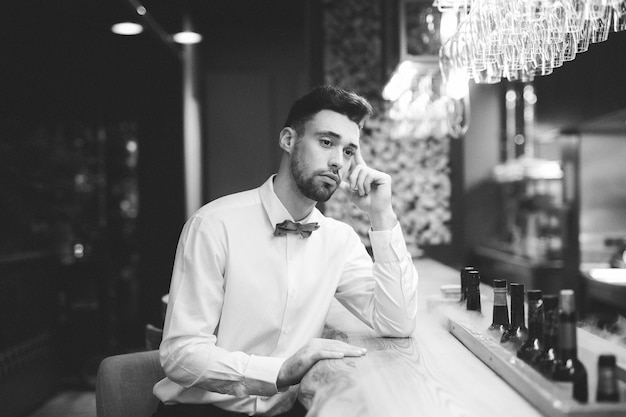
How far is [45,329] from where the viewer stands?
507 centimetres

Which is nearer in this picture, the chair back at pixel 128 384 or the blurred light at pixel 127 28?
the chair back at pixel 128 384

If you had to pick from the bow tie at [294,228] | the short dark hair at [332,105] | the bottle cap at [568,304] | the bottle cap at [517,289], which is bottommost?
the bottle cap at [517,289]

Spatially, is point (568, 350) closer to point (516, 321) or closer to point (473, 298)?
point (516, 321)

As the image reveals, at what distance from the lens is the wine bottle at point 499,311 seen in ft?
6.10

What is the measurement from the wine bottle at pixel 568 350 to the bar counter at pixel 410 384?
0.10 metres

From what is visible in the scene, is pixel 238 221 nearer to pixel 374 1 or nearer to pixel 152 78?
pixel 374 1

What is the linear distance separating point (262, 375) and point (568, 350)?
31.7 inches

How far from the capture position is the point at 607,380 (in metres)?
1.22

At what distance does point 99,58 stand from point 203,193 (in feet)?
5.49

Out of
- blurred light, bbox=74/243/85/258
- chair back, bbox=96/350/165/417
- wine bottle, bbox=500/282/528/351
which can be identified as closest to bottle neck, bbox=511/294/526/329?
wine bottle, bbox=500/282/528/351

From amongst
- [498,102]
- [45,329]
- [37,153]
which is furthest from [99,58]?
[498,102]

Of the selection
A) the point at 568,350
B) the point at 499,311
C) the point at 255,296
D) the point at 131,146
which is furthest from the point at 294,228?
the point at 131,146

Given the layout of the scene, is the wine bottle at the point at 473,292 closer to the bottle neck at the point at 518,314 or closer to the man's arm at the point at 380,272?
the man's arm at the point at 380,272

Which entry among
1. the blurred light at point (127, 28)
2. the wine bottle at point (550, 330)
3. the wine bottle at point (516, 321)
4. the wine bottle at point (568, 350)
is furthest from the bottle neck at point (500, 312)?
the blurred light at point (127, 28)
